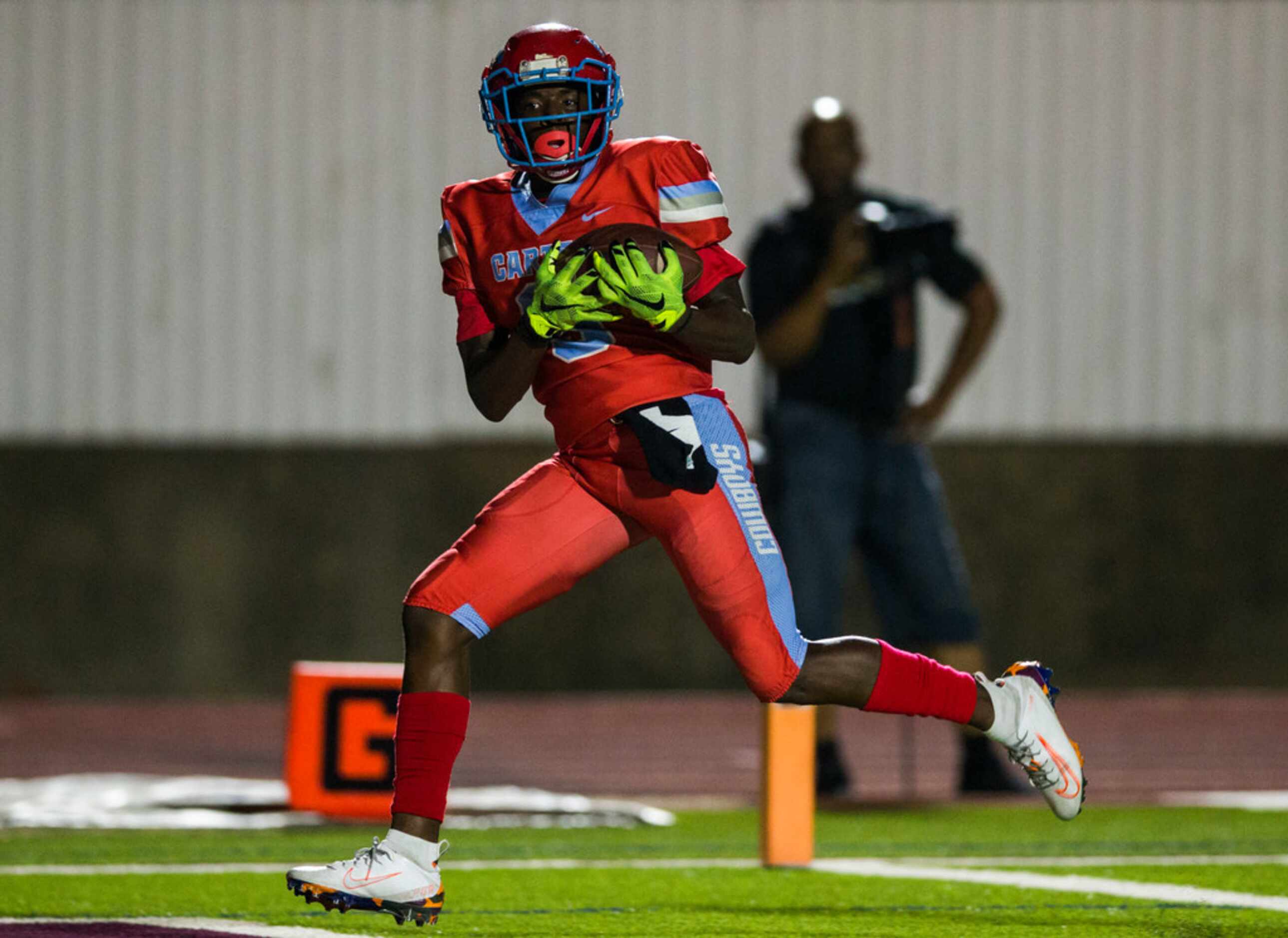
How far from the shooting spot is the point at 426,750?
3473 mm

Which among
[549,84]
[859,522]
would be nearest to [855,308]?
[859,522]

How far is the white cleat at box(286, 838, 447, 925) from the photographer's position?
→ 11.0ft

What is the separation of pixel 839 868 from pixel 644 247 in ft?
6.23

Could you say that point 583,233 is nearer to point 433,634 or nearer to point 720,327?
point 720,327

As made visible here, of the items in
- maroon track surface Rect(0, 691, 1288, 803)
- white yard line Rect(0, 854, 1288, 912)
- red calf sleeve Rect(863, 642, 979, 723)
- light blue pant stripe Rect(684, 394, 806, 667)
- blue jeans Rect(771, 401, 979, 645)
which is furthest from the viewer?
maroon track surface Rect(0, 691, 1288, 803)

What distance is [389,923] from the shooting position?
12.5ft

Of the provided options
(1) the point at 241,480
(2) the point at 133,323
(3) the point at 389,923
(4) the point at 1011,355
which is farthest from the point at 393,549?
(3) the point at 389,923

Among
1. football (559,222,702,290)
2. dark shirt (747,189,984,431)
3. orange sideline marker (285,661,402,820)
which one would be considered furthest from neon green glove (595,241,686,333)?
dark shirt (747,189,984,431)

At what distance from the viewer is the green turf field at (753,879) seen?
151 inches

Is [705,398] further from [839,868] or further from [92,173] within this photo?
[92,173]

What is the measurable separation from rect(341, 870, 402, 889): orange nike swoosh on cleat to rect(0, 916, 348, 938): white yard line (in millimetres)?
323

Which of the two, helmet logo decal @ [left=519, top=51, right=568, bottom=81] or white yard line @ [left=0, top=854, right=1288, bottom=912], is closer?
helmet logo decal @ [left=519, top=51, right=568, bottom=81]

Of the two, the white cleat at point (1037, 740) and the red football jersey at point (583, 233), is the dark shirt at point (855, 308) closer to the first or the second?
the white cleat at point (1037, 740)

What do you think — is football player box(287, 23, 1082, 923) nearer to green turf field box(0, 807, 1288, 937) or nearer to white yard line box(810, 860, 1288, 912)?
green turf field box(0, 807, 1288, 937)
